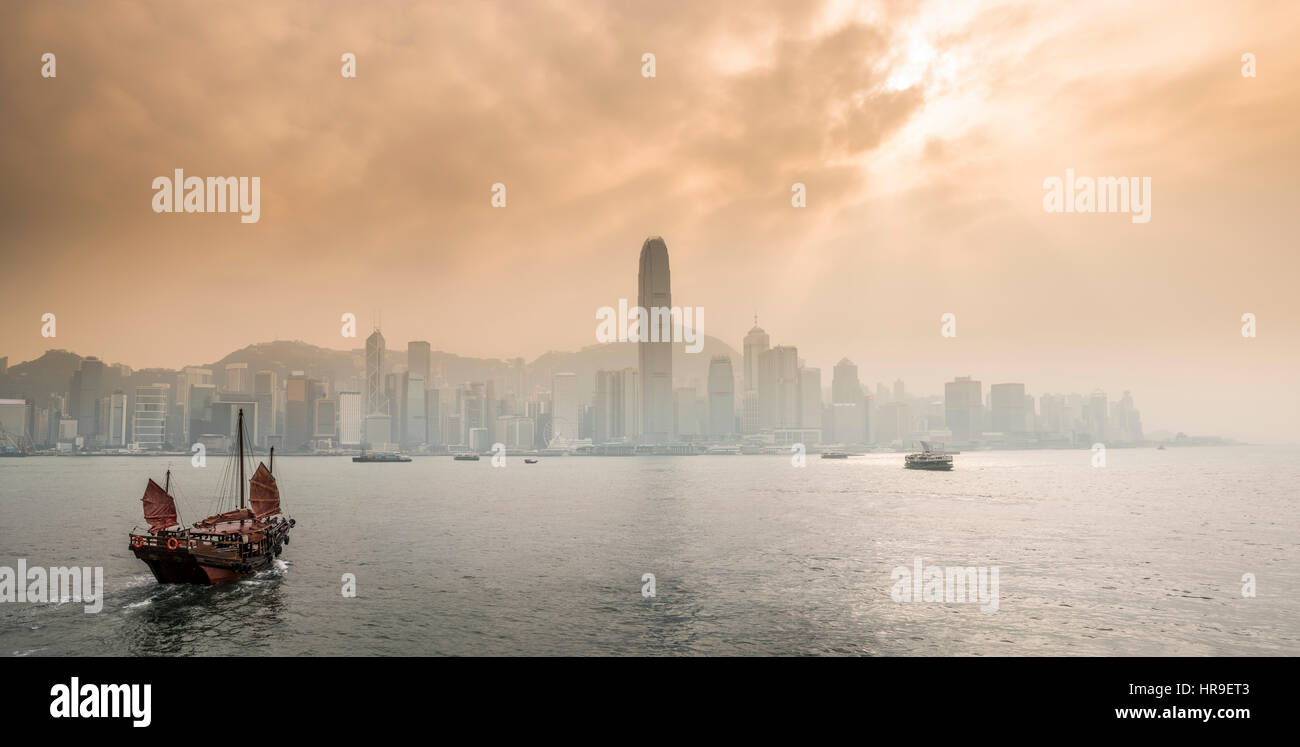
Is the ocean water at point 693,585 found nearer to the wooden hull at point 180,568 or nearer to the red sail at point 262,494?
the wooden hull at point 180,568

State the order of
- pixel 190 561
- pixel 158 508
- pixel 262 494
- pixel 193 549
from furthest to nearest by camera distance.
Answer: pixel 262 494 → pixel 158 508 → pixel 193 549 → pixel 190 561

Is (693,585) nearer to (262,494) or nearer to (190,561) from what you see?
(190,561)

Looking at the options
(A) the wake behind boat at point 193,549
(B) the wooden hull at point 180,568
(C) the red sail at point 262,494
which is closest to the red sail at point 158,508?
(A) the wake behind boat at point 193,549

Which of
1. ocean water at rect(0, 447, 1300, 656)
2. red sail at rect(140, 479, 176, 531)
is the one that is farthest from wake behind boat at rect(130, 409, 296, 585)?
ocean water at rect(0, 447, 1300, 656)

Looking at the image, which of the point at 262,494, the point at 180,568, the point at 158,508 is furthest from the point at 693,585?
the point at 262,494
